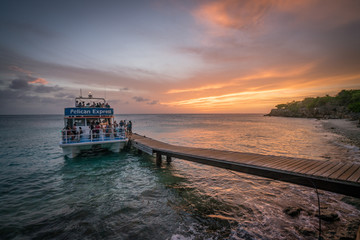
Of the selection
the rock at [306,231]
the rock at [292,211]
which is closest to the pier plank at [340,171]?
the rock at [306,231]

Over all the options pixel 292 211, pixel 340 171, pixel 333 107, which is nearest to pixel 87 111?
pixel 292 211

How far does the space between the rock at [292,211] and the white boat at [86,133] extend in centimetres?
1412

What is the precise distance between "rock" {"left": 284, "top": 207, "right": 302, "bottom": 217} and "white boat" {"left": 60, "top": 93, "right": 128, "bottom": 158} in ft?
46.3

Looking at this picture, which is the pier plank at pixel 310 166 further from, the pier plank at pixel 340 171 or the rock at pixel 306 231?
the rock at pixel 306 231

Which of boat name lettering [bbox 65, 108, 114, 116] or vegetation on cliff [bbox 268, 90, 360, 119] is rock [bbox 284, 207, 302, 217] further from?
vegetation on cliff [bbox 268, 90, 360, 119]

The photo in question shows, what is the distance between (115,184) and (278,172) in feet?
29.2

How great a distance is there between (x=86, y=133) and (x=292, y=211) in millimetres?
16946

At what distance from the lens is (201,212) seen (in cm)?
706

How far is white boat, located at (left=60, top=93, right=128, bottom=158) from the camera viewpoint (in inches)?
592

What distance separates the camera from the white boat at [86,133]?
15039 millimetres

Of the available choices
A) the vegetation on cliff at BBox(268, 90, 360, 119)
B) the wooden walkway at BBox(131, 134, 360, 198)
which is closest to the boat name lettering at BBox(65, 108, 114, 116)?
the wooden walkway at BBox(131, 134, 360, 198)

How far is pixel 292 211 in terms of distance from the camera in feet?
22.1

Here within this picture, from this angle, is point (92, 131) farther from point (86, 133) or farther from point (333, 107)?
point (333, 107)

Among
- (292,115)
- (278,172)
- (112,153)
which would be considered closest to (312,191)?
(278,172)
